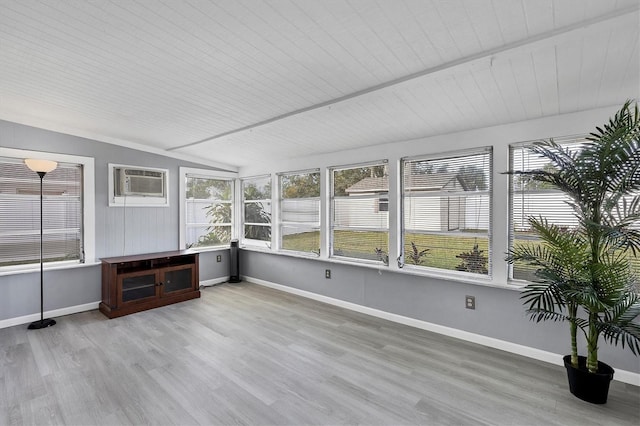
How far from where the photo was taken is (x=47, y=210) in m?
3.95

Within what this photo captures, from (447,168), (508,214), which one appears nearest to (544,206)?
(508,214)

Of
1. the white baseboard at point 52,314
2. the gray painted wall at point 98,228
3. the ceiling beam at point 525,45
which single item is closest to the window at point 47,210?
the gray painted wall at point 98,228

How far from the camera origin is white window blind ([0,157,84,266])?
3676mm

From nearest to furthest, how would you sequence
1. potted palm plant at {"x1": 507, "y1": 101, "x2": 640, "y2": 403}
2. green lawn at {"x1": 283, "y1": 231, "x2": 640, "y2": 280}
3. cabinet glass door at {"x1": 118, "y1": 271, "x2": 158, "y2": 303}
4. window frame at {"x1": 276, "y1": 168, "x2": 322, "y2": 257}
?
potted palm plant at {"x1": 507, "y1": 101, "x2": 640, "y2": 403}, green lawn at {"x1": 283, "y1": 231, "x2": 640, "y2": 280}, cabinet glass door at {"x1": 118, "y1": 271, "x2": 158, "y2": 303}, window frame at {"x1": 276, "y1": 168, "x2": 322, "y2": 257}

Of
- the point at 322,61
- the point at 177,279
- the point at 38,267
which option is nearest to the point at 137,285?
the point at 177,279

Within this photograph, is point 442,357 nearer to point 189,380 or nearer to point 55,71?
point 189,380

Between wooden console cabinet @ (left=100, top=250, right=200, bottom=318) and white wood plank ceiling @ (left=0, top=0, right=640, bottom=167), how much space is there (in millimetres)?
1995

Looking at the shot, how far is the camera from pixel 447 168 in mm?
3477

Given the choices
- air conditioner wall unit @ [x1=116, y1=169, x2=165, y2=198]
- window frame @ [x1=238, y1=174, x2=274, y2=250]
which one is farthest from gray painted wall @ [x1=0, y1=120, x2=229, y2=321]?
window frame @ [x1=238, y1=174, x2=274, y2=250]

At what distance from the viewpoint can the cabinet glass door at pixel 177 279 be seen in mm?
4469

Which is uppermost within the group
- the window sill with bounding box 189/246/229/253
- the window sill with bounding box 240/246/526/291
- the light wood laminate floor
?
the window sill with bounding box 189/246/229/253

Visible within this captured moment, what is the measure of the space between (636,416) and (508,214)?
1717 millimetres

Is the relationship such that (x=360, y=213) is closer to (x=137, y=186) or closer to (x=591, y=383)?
(x=591, y=383)

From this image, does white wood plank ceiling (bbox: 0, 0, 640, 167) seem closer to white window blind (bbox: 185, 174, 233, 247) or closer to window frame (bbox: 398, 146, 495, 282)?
window frame (bbox: 398, 146, 495, 282)
